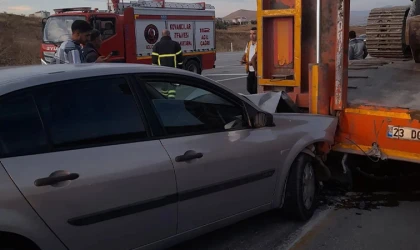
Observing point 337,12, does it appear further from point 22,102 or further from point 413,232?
point 22,102

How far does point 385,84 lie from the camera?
6.25m

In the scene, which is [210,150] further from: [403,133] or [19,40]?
[19,40]

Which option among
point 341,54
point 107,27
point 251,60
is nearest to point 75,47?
point 341,54

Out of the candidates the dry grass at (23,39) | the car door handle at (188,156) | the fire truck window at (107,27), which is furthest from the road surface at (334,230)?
the dry grass at (23,39)

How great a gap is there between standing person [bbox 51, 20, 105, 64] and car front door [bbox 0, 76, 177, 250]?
2485mm

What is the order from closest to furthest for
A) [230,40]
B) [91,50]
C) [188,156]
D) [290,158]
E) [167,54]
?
[188,156], [290,158], [91,50], [167,54], [230,40]

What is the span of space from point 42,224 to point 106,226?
420mm

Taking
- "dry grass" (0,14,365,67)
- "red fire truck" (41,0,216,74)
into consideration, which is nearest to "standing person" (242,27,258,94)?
"red fire truck" (41,0,216,74)

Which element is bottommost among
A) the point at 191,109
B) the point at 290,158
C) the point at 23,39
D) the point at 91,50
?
the point at 290,158

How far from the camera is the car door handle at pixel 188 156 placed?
11.3 feet

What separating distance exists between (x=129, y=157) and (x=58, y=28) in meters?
13.7

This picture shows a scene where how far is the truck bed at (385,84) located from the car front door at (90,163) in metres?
2.58

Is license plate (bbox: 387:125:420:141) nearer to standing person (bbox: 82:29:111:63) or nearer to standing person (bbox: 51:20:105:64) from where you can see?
standing person (bbox: 51:20:105:64)

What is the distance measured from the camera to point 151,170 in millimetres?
3277
